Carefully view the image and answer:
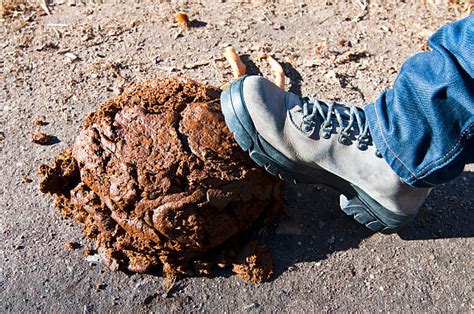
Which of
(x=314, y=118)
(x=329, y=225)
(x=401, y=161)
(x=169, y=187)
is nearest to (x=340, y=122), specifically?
(x=314, y=118)

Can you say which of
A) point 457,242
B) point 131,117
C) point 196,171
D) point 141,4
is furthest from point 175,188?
point 141,4

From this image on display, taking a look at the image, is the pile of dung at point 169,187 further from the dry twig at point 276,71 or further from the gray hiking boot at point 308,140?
the dry twig at point 276,71

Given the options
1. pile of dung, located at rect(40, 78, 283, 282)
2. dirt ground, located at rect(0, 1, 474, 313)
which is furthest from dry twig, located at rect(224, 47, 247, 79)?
pile of dung, located at rect(40, 78, 283, 282)

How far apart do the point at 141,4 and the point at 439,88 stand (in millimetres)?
2404

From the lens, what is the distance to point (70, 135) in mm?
2760

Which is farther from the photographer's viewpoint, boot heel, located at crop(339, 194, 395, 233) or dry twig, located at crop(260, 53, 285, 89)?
dry twig, located at crop(260, 53, 285, 89)

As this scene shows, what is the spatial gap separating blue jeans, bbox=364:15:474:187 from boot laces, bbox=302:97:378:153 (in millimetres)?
38

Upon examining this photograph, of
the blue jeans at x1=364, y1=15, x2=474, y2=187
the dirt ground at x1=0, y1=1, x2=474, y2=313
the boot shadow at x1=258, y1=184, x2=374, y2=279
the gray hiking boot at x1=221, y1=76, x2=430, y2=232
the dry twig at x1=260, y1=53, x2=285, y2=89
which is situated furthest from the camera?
the dry twig at x1=260, y1=53, x2=285, y2=89

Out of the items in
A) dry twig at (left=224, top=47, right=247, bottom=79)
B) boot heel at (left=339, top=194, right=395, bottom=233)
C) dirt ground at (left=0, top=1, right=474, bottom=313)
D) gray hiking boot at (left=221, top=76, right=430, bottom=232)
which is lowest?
dirt ground at (left=0, top=1, right=474, bottom=313)

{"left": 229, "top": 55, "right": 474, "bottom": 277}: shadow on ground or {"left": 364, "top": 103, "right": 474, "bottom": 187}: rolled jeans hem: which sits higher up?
{"left": 364, "top": 103, "right": 474, "bottom": 187}: rolled jeans hem

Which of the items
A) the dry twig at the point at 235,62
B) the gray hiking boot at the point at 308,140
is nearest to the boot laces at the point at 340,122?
the gray hiking boot at the point at 308,140

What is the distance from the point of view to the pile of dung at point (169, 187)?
6.68 feet

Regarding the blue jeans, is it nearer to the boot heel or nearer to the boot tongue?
the boot tongue

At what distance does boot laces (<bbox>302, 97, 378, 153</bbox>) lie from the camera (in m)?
2.04
